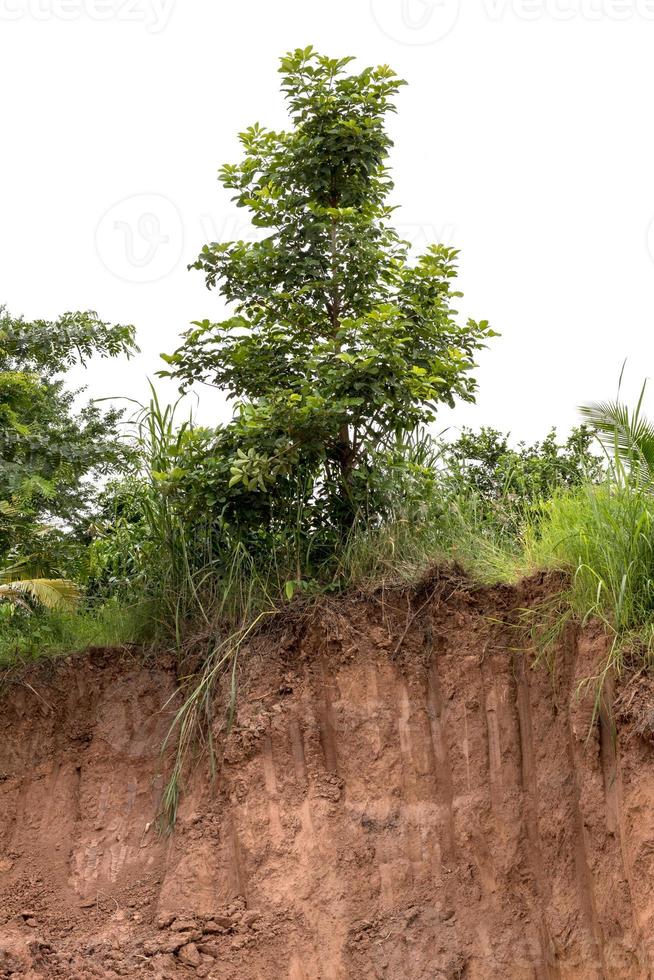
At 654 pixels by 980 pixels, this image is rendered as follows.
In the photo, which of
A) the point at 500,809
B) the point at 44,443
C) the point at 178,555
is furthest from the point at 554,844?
the point at 44,443

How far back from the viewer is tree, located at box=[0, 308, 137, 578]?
11477 mm

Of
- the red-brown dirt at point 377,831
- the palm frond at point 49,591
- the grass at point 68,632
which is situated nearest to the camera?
the red-brown dirt at point 377,831

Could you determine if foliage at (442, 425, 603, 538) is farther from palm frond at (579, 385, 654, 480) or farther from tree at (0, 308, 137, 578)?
tree at (0, 308, 137, 578)

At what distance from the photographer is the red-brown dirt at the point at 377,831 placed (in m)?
8.27

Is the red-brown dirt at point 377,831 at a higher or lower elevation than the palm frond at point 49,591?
lower

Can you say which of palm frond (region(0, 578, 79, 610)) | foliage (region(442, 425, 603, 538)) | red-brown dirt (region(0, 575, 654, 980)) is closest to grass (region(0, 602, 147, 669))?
palm frond (region(0, 578, 79, 610))

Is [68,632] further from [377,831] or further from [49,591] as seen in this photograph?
[377,831]

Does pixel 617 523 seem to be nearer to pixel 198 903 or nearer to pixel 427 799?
pixel 427 799

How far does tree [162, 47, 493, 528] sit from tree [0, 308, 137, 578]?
1748 millimetres

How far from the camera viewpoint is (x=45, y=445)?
11.7 meters

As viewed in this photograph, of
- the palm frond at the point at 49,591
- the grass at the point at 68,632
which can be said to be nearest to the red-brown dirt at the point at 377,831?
the grass at the point at 68,632

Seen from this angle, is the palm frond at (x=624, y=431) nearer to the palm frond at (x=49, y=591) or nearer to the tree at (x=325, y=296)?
the tree at (x=325, y=296)

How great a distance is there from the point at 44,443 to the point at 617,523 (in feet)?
20.8

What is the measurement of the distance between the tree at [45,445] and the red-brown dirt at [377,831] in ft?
9.07
